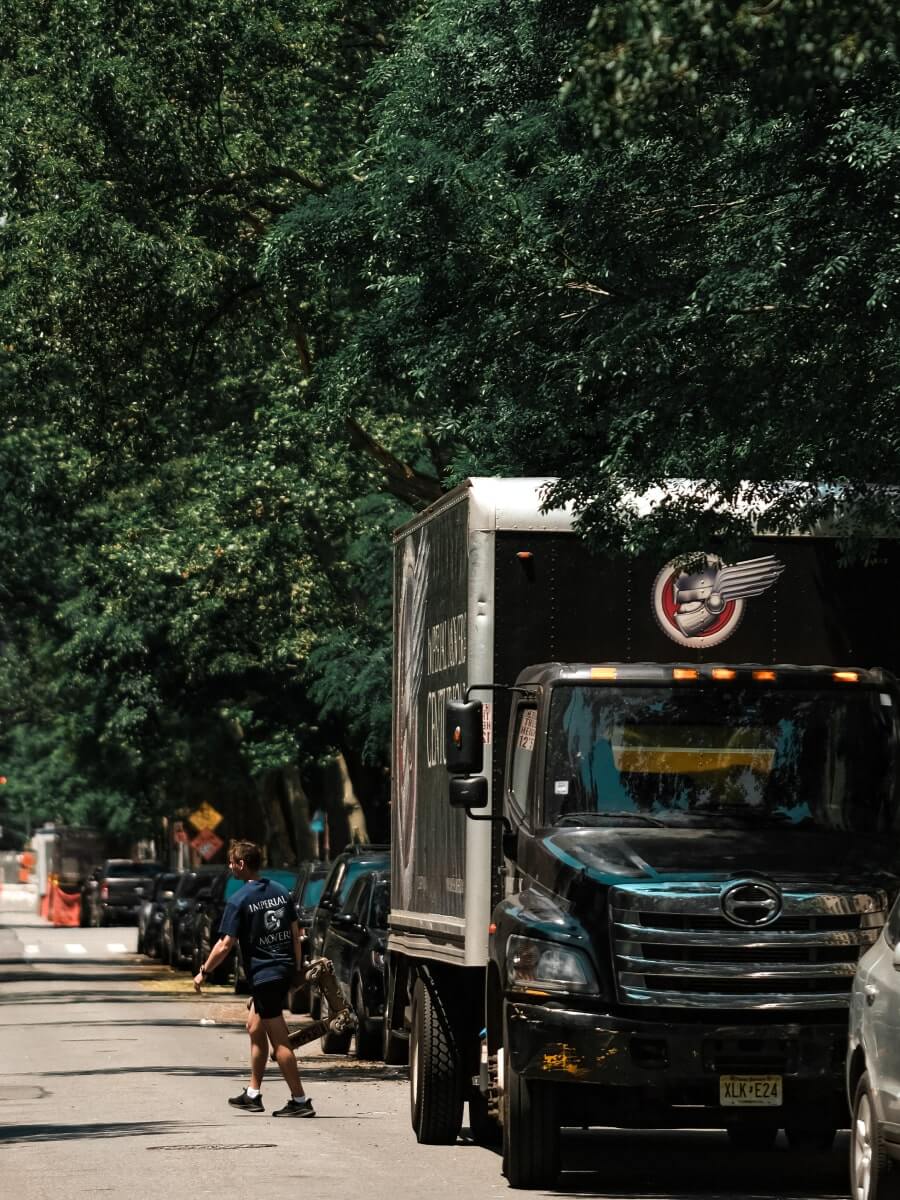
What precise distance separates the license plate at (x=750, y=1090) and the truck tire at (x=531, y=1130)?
2.83 ft

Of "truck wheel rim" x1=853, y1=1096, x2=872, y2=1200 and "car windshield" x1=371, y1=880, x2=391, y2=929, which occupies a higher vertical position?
"car windshield" x1=371, y1=880, x2=391, y2=929

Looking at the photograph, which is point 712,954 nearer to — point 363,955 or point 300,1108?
point 300,1108

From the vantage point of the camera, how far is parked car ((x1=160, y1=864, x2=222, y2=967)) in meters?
43.8

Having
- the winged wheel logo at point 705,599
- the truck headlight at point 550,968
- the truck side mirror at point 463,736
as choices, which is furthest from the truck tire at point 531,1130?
the winged wheel logo at point 705,599

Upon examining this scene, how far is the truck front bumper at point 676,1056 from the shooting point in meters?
12.1

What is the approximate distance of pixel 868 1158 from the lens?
10859mm

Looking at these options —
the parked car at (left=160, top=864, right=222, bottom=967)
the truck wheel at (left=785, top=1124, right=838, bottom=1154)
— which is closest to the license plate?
the truck wheel at (left=785, top=1124, right=838, bottom=1154)

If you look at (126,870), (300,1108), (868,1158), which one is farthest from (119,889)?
(868,1158)

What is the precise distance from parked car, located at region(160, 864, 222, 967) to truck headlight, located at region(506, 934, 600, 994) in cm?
3152

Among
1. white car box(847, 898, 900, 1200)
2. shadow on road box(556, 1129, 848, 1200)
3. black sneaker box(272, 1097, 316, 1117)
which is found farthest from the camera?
black sneaker box(272, 1097, 316, 1117)

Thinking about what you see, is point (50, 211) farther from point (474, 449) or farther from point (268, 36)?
point (474, 449)

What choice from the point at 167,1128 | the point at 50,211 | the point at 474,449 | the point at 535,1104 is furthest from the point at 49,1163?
the point at 50,211

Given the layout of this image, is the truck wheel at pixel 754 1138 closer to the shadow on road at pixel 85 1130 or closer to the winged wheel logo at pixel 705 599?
the winged wheel logo at pixel 705 599

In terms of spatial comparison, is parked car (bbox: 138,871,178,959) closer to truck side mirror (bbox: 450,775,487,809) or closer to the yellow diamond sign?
the yellow diamond sign
